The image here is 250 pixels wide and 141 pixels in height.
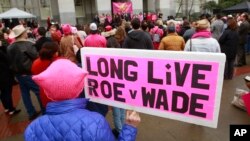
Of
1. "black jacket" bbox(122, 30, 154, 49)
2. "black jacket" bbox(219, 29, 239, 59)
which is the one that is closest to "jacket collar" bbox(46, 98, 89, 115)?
"black jacket" bbox(122, 30, 154, 49)

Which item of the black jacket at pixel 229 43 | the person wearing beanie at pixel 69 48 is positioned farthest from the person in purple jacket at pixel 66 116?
the black jacket at pixel 229 43

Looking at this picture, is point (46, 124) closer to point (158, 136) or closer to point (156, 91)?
point (156, 91)

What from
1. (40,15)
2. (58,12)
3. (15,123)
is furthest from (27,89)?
(40,15)

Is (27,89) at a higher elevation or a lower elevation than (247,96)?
lower

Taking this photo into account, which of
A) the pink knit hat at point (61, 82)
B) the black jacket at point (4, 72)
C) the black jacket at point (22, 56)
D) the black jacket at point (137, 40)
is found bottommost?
the black jacket at point (4, 72)

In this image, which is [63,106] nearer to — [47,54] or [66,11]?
[47,54]

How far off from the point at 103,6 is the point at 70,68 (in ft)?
107

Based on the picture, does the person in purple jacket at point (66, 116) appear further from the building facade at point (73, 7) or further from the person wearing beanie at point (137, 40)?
the building facade at point (73, 7)

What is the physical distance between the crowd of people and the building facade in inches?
916

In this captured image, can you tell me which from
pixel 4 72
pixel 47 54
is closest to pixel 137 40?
pixel 47 54

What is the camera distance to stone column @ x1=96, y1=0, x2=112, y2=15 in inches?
1304

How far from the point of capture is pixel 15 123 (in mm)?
5605

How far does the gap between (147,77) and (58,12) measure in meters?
32.5

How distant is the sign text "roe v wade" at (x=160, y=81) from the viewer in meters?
2.00
